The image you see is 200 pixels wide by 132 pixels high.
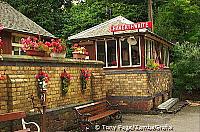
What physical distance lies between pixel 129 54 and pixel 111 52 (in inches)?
48.8

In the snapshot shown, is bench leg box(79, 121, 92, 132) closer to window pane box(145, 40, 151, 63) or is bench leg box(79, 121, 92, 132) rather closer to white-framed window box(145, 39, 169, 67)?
white-framed window box(145, 39, 169, 67)

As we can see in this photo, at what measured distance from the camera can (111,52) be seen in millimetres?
18562

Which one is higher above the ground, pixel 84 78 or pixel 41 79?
pixel 41 79

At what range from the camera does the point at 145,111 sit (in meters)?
16.3

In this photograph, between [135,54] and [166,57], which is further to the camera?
[166,57]

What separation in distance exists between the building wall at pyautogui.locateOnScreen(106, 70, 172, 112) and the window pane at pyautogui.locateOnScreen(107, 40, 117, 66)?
1.02m

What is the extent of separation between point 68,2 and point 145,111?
813 inches

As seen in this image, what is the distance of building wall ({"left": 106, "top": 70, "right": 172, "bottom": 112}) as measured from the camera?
54.3ft

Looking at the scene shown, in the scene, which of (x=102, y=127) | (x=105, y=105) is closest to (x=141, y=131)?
(x=102, y=127)

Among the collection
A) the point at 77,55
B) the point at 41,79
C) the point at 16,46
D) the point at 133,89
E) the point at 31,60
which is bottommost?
the point at 133,89

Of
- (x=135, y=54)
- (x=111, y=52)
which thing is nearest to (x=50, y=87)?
(x=135, y=54)

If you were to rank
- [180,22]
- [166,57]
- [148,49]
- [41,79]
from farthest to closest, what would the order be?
[180,22] → [166,57] → [148,49] → [41,79]

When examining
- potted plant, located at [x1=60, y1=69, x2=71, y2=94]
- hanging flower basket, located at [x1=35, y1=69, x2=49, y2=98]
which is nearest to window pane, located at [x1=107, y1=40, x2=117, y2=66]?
potted plant, located at [x1=60, y1=69, x2=71, y2=94]

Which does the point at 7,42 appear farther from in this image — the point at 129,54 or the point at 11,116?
the point at 11,116
